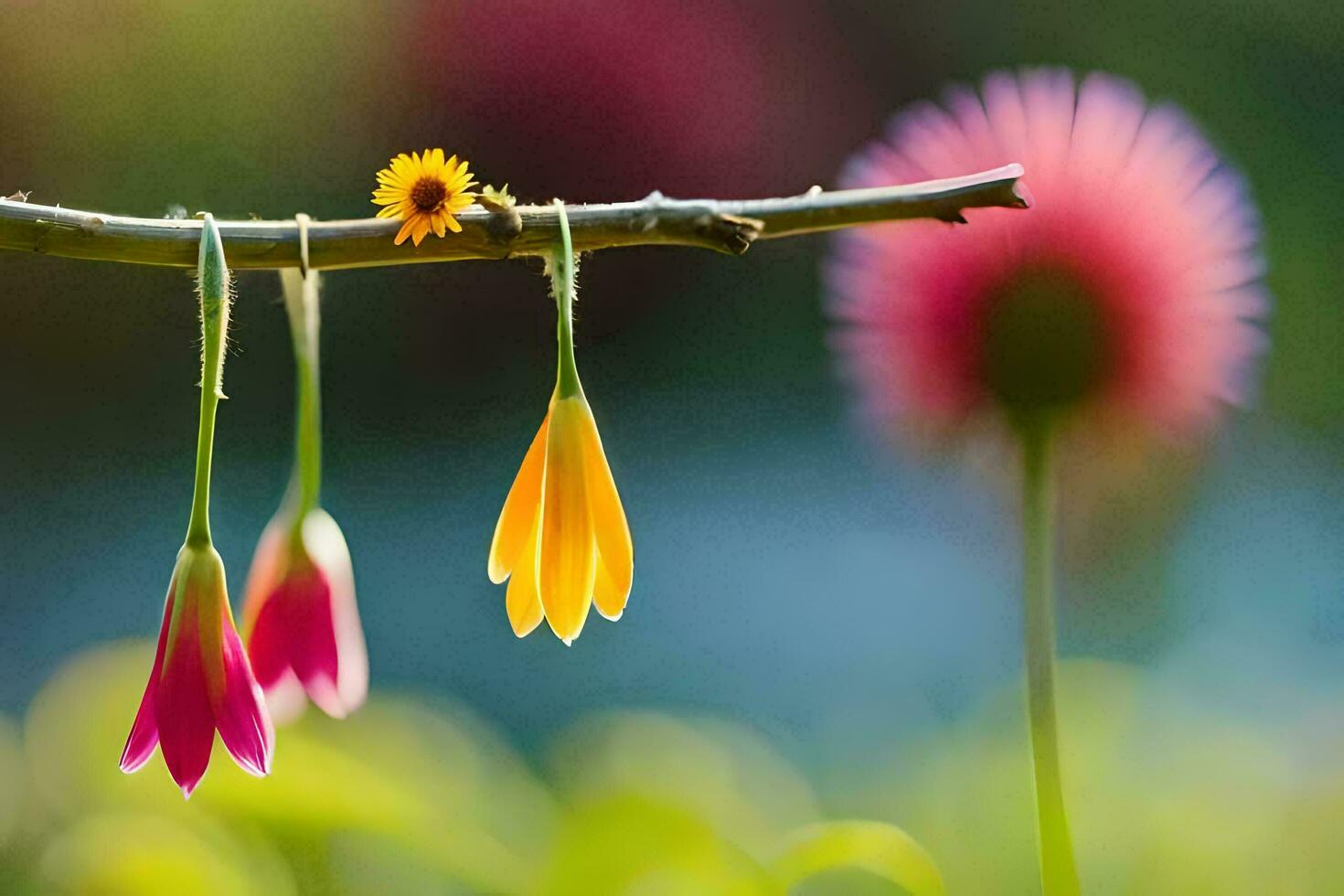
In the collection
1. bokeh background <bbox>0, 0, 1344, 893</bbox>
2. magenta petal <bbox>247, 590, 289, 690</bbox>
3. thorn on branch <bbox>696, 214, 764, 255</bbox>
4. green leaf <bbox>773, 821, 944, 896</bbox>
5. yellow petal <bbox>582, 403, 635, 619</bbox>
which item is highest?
bokeh background <bbox>0, 0, 1344, 893</bbox>

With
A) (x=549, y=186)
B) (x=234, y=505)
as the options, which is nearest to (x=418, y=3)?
(x=549, y=186)

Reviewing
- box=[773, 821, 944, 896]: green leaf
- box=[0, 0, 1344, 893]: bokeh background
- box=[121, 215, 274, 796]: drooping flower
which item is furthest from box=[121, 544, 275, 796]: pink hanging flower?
box=[0, 0, 1344, 893]: bokeh background

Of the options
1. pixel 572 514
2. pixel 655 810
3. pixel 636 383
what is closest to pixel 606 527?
pixel 572 514

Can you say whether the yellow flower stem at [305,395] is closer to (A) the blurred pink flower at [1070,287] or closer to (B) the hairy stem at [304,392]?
(B) the hairy stem at [304,392]

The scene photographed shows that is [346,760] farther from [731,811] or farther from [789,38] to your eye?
[789,38]

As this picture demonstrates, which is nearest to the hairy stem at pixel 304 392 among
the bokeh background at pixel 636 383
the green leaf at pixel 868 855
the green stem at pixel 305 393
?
the green stem at pixel 305 393

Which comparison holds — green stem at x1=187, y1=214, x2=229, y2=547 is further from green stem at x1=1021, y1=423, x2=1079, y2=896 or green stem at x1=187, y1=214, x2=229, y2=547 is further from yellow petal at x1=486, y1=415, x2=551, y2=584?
green stem at x1=1021, y1=423, x2=1079, y2=896
